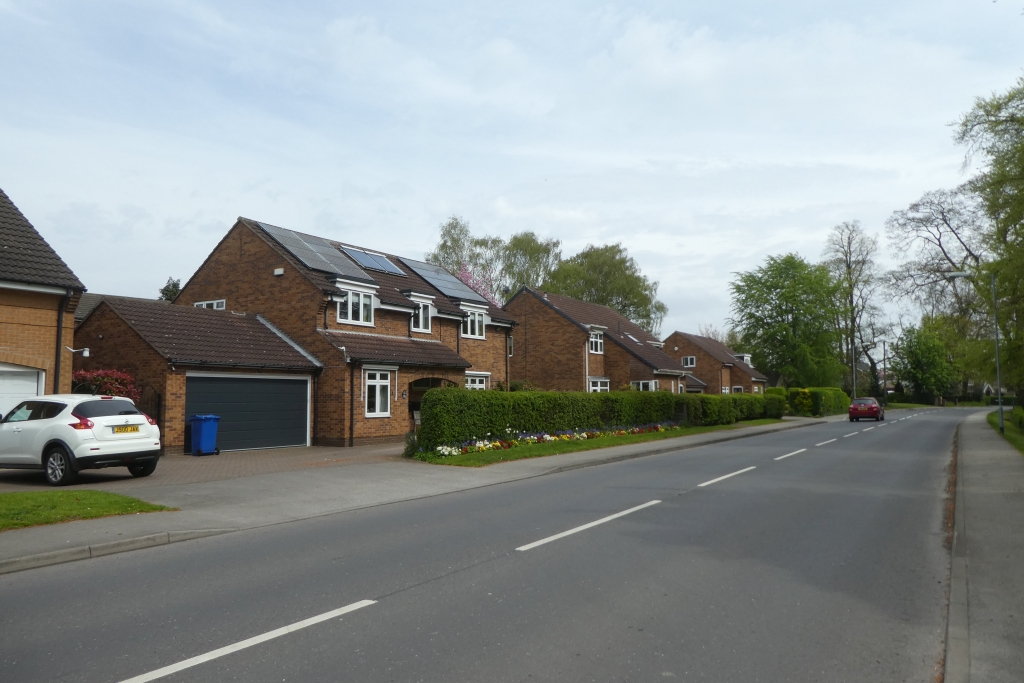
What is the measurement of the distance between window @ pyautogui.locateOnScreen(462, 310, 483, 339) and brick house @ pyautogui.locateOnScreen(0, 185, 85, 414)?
57.1ft

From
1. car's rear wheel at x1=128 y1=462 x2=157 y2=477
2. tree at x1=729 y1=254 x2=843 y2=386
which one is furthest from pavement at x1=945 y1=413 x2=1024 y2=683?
tree at x1=729 y1=254 x2=843 y2=386

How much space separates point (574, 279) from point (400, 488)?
50.3 meters

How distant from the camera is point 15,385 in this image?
657 inches

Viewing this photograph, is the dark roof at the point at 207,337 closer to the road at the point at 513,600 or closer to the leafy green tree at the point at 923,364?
the road at the point at 513,600

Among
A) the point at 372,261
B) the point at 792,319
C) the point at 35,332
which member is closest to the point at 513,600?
the point at 35,332

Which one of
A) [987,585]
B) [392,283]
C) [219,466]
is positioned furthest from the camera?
[392,283]

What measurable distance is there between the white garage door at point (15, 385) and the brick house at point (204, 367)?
11.6 feet

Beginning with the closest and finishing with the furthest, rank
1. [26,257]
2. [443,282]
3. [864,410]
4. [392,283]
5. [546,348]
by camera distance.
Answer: [26,257]
[392,283]
[443,282]
[546,348]
[864,410]

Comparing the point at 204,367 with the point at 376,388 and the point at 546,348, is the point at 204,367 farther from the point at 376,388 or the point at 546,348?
the point at 546,348

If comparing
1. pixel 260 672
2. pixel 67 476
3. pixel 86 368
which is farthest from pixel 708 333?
pixel 260 672

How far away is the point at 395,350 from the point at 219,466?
10.2 metres

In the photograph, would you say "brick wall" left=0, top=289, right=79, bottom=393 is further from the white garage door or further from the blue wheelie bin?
the blue wheelie bin

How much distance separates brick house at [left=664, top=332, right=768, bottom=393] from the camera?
6500 cm

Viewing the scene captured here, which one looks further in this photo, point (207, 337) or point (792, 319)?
point (792, 319)
